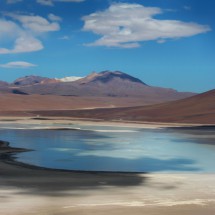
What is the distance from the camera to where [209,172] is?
2256cm

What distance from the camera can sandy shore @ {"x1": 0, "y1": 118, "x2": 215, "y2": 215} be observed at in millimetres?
14133

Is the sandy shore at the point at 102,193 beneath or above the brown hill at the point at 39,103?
beneath

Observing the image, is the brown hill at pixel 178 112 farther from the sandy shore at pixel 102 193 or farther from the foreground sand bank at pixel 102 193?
the foreground sand bank at pixel 102 193

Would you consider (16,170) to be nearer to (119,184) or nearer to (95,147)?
(119,184)

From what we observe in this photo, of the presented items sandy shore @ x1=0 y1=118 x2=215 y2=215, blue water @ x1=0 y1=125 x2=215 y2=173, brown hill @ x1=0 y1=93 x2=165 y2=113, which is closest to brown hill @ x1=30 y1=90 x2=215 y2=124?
brown hill @ x1=0 y1=93 x2=165 y2=113

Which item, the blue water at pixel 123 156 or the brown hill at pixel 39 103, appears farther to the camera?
the brown hill at pixel 39 103

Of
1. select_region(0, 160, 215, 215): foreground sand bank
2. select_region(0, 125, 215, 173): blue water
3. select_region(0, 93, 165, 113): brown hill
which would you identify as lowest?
select_region(0, 160, 215, 215): foreground sand bank

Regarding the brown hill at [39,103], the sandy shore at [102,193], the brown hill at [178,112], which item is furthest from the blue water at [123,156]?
the brown hill at [39,103]

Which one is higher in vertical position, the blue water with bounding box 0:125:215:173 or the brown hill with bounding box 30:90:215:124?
the brown hill with bounding box 30:90:215:124

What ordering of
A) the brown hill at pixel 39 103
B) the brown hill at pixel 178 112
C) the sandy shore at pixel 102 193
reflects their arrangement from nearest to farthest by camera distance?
the sandy shore at pixel 102 193 < the brown hill at pixel 178 112 < the brown hill at pixel 39 103

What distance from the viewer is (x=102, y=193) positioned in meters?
16.5

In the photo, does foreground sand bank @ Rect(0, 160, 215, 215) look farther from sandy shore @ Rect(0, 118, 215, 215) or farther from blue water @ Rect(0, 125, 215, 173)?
blue water @ Rect(0, 125, 215, 173)

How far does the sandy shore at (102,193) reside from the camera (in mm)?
14133

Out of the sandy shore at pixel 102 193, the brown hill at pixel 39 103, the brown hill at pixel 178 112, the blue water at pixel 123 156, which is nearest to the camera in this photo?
the sandy shore at pixel 102 193
